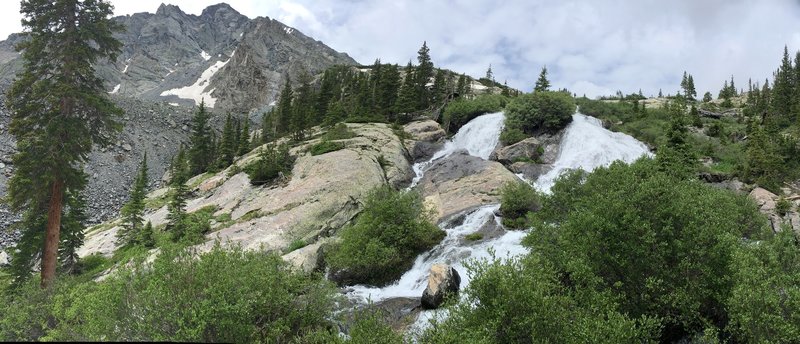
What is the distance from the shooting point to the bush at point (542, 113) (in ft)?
172

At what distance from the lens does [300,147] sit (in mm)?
50344

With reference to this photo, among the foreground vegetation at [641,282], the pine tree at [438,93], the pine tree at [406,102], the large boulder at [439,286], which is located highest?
the pine tree at [438,93]

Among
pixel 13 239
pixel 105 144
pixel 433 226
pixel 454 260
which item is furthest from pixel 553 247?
pixel 13 239

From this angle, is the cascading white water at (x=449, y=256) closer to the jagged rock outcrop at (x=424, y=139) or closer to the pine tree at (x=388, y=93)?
the jagged rock outcrop at (x=424, y=139)

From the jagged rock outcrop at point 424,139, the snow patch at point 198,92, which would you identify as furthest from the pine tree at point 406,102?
the snow patch at point 198,92

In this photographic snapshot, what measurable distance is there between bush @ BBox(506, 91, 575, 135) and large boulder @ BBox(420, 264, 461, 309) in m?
33.2

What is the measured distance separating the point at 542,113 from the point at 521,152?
8.11 meters

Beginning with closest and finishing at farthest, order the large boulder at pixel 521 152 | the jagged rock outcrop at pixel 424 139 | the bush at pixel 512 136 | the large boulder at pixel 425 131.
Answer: the large boulder at pixel 521 152 < the bush at pixel 512 136 < the jagged rock outcrop at pixel 424 139 < the large boulder at pixel 425 131

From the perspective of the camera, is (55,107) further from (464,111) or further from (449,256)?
(464,111)

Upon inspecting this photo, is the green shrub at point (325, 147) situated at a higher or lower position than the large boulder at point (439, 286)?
higher

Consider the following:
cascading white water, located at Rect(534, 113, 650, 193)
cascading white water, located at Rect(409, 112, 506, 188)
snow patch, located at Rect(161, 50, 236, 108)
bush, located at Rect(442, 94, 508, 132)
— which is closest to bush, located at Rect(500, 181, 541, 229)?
cascading white water, located at Rect(534, 113, 650, 193)

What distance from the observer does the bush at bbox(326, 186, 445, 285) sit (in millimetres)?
26766

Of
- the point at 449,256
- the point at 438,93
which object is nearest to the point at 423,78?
the point at 438,93

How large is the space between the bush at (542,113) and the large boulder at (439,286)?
109 feet
